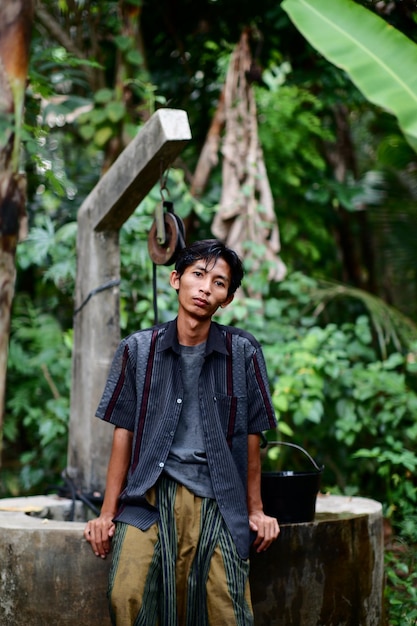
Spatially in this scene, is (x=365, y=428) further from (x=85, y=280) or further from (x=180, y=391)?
(x=180, y=391)

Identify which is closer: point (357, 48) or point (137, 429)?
point (137, 429)

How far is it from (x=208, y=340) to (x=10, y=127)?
134 cm

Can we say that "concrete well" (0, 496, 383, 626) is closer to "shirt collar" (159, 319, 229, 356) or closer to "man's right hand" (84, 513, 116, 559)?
"man's right hand" (84, 513, 116, 559)

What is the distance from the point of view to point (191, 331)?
3.21 m

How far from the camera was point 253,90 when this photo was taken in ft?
21.8

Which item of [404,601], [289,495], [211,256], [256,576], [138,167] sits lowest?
[404,601]

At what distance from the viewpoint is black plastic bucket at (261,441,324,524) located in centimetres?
339

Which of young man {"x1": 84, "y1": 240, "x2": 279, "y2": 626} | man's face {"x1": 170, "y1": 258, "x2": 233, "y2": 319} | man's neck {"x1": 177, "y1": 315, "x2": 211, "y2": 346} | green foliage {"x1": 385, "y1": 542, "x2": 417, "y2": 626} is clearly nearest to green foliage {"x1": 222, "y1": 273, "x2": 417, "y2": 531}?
green foliage {"x1": 385, "y1": 542, "x2": 417, "y2": 626}

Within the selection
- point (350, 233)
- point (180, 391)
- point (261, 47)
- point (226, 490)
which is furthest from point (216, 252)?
point (350, 233)

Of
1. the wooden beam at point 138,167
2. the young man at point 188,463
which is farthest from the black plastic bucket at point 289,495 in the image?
the wooden beam at point 138,167

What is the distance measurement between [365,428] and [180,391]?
138 inches

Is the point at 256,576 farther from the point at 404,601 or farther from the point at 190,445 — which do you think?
the point at 404,601

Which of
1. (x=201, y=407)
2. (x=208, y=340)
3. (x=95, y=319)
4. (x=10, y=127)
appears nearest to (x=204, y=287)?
(x=208, y=340)

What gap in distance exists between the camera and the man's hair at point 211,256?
3.15 meters
